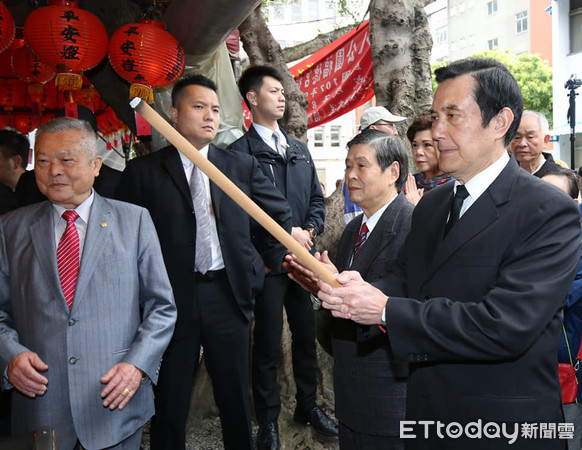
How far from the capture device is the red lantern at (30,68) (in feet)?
17.0

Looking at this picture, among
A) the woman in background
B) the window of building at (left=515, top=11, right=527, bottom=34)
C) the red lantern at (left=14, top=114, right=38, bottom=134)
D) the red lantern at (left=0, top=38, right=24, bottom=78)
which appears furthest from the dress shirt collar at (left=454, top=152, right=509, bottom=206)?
the window of building at (left=515, top=11, right=527, bottom=34)

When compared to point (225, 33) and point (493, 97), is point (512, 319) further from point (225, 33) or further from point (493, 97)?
point (225, 33)

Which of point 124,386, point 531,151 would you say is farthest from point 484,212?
point 531,151

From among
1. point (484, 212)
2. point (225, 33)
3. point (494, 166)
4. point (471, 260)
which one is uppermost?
point (225, 33)

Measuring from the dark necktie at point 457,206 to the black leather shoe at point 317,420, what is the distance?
8.51 ft

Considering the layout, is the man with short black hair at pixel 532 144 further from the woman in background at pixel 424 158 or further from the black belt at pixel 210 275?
the black belt at pixel 210 275

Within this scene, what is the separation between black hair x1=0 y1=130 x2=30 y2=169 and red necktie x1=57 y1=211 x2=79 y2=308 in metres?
2.88

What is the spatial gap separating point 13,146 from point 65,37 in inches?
53.5

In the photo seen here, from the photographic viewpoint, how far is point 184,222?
2.90 metres

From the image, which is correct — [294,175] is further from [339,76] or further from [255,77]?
[339,76]

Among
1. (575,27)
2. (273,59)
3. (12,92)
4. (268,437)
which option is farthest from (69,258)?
(575,27)

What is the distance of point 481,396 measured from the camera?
157cm

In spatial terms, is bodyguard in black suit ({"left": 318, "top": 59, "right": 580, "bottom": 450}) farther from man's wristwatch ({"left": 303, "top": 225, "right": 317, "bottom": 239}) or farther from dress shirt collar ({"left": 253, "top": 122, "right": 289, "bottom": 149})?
dress shirt collar ({"left": 253, "top": 122, "right": 289, "bottom": 149})

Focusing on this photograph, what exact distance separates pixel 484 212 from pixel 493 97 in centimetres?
37
